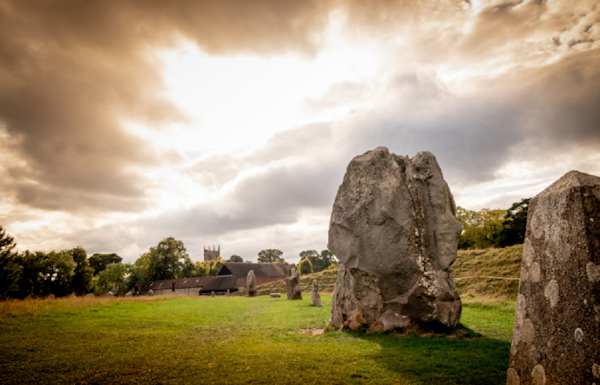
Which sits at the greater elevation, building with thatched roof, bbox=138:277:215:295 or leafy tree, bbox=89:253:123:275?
leafy tree, bbox=89:253:123:275

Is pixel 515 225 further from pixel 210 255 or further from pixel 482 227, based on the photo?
pixel 210 255

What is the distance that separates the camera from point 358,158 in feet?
39.7

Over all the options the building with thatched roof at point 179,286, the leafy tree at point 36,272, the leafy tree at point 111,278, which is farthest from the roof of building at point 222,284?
the leafy tree at point 36,272

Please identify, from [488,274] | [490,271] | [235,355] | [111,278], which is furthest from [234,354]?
[111,278]

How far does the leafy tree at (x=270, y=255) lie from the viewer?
126312mm

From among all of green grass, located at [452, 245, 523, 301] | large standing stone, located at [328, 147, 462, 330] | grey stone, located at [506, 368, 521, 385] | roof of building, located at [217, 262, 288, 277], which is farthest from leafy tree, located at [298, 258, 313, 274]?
grey stone, located at [506, 368, 521, 385]

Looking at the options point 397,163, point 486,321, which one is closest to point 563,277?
point 397,163

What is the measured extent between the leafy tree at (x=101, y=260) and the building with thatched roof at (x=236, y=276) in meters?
39.2

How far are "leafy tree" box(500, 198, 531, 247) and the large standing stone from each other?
4014 centimetres

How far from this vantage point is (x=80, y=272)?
45969 millimetres

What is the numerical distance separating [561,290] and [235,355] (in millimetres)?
6702

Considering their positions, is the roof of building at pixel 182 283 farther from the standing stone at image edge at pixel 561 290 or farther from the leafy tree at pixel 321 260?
the standing stone at image edge at pixel 561 290

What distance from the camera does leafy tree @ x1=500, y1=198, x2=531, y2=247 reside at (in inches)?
1711

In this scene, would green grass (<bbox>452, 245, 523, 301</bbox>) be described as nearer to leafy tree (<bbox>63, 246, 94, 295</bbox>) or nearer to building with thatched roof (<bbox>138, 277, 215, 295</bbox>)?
building with thatched roof (<bbox>138, 277, 215, 295</bbox>)
